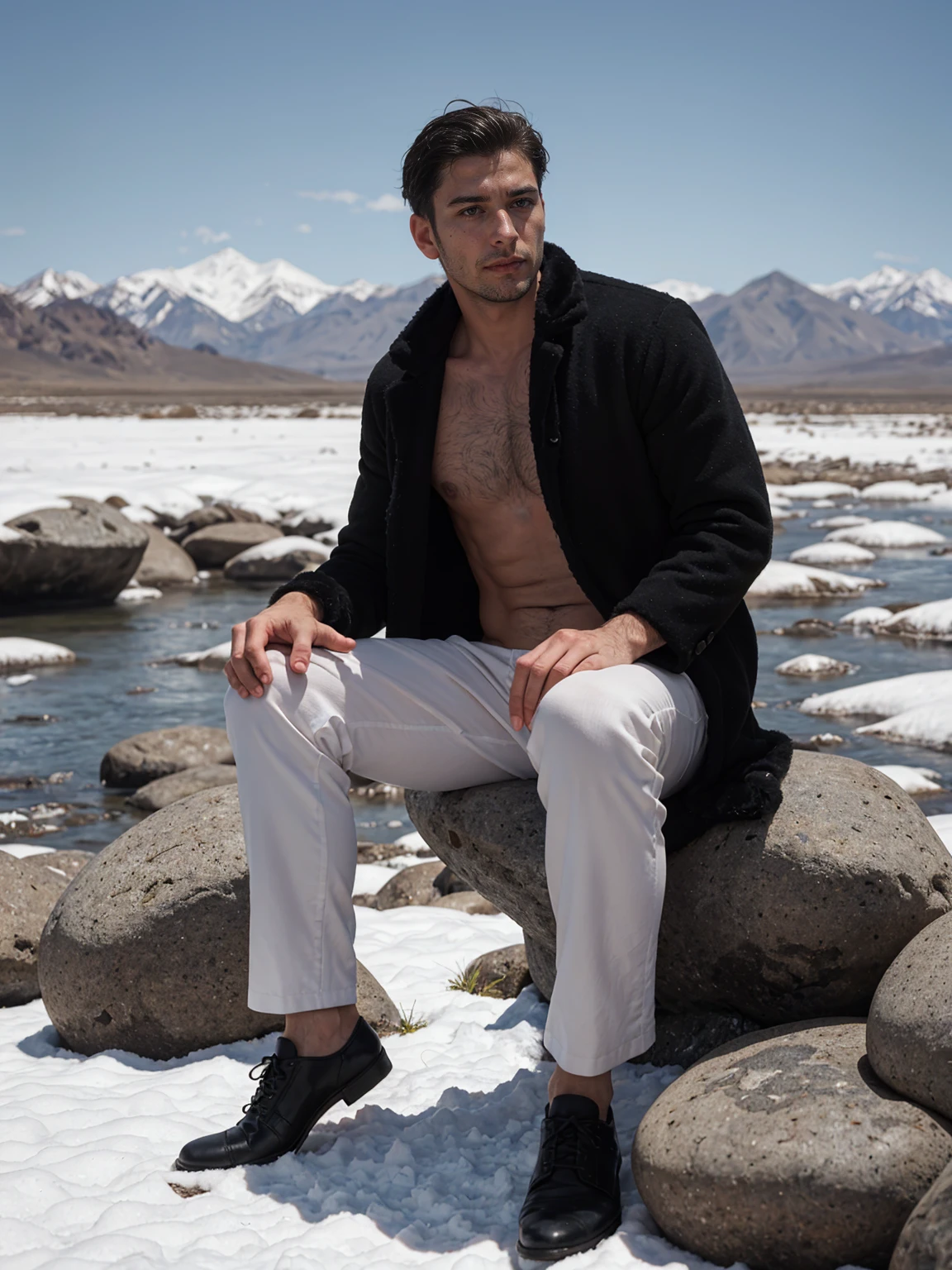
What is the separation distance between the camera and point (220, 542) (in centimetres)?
1917

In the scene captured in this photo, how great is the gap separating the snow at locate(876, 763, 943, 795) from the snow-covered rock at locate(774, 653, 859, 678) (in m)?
3.21

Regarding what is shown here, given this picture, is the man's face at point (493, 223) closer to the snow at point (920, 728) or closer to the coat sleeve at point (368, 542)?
the coat sleeve at point (368, 542)

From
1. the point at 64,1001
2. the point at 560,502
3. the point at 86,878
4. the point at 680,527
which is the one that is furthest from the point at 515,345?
the point at 64,1001

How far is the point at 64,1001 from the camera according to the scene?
149 inches

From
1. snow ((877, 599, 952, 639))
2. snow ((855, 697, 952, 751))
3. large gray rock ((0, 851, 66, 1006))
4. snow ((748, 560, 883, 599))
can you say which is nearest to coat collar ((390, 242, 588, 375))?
large gray rock ((0, 851, 66, 1006))

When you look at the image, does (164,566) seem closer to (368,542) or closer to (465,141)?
(368,542)

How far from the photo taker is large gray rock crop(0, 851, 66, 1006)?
431 cm

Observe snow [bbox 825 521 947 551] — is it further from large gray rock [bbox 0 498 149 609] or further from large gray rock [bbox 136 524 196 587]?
large gray rock [bbox 0 498 149 609]

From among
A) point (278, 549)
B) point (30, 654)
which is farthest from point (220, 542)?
point (30, 654)

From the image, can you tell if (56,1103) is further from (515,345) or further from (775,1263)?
(515,345)

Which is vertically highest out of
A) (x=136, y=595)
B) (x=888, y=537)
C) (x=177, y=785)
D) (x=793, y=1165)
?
(x=793, y=1165)

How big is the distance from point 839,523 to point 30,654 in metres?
14.2

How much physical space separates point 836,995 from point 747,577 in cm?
98

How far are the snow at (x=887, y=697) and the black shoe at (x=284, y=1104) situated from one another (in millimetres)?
7615
